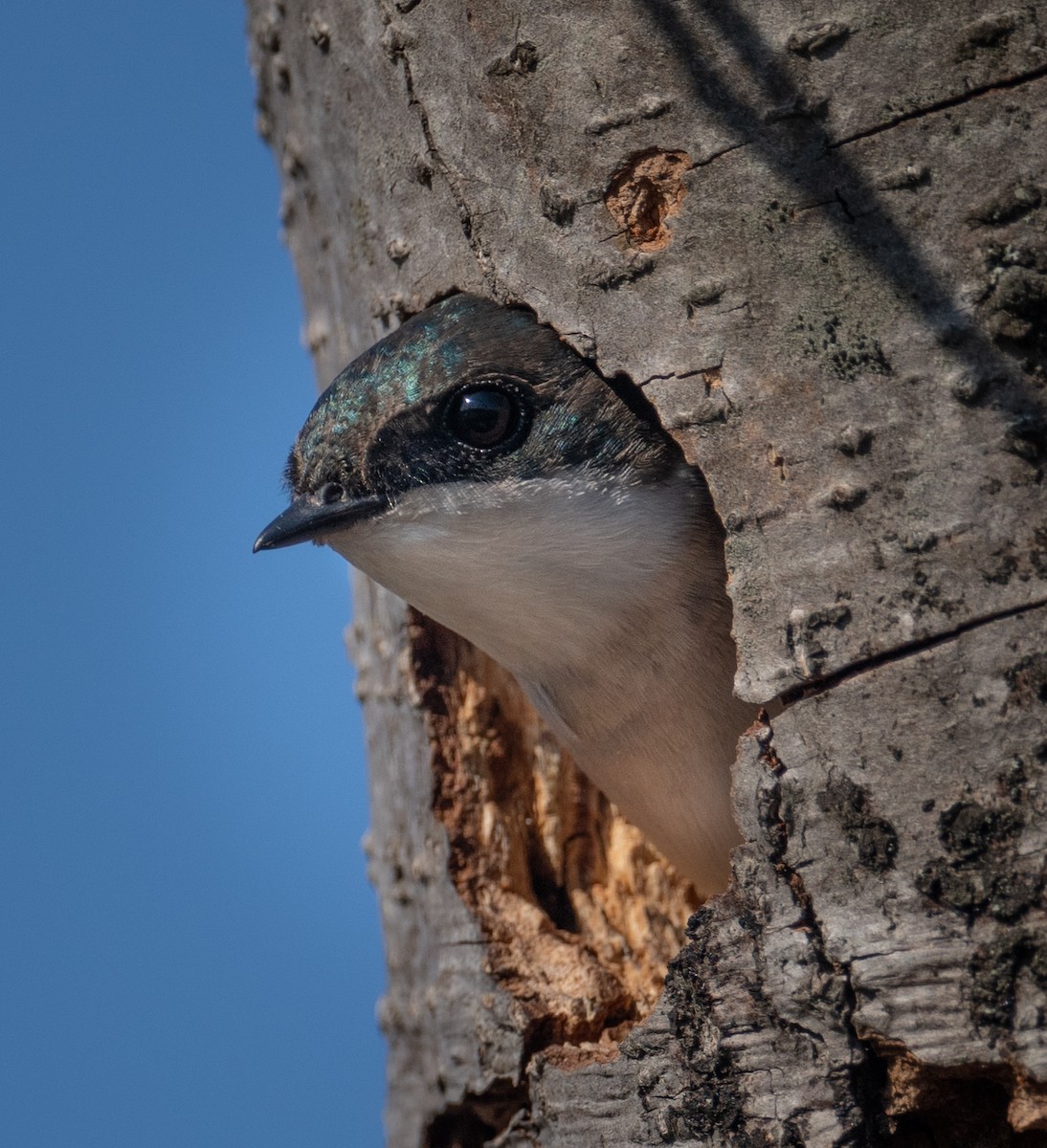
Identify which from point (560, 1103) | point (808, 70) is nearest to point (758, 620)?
point (808, 70)

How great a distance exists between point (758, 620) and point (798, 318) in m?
0.28

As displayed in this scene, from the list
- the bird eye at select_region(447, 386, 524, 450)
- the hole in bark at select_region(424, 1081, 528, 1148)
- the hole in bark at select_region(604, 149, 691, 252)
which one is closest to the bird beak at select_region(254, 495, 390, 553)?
the bird eye at select_region(447, 386, 524, 450)

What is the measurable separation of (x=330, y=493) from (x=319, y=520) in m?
0.05

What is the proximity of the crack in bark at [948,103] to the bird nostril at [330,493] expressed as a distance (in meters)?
0.70

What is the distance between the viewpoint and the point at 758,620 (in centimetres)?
114

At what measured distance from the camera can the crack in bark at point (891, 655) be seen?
105 cm

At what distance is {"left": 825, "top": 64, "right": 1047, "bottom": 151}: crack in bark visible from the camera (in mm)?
1093

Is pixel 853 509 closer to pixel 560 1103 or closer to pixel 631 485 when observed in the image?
pixel 631 485

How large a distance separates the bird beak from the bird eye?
13 cm

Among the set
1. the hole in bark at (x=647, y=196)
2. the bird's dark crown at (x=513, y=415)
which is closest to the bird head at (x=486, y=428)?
the bird's dark crown at (x=513, y=415)

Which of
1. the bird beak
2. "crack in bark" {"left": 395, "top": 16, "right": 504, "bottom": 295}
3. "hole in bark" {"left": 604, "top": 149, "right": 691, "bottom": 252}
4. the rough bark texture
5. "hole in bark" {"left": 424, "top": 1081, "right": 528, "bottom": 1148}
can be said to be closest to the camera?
the rough bark texture

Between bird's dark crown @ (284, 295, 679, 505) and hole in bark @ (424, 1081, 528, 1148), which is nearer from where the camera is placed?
bird's dark crown @ (284, 295, 679, 505)

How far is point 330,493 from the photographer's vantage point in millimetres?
1541

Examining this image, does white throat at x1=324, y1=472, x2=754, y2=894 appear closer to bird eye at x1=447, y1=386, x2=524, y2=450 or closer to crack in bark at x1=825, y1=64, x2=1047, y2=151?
bird eye at x1=447, y1=386, x2=524, y2=450
